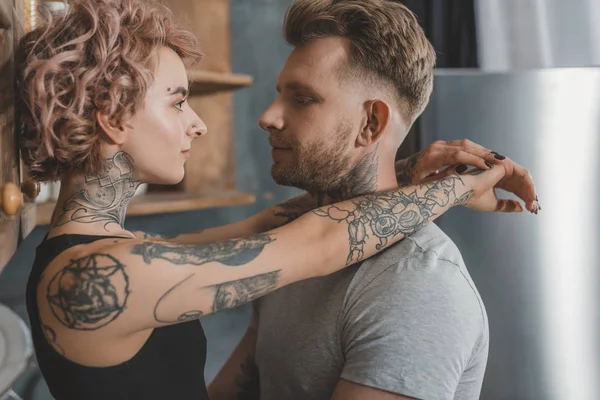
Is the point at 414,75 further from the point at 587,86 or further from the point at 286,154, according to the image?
the point at 587,86

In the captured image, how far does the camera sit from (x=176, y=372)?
3.28ft

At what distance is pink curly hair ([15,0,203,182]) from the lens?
907mm

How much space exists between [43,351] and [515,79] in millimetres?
1311

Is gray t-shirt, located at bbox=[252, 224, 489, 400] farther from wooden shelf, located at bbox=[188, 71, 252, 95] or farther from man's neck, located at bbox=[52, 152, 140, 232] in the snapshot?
wooden shelf, located at bbox=[188, 71, 252, 95]

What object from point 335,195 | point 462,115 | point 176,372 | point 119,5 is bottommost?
point 176,372

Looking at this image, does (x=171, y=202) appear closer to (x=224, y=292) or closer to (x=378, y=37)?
(x=378, y=37)

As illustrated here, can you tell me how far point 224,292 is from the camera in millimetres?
909

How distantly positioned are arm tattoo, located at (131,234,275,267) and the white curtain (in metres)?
1.43

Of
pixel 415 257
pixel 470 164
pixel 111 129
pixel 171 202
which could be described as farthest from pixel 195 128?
pixel 171 202

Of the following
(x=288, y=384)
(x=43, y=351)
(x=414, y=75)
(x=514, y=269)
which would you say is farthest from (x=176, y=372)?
(x=514, y=269)

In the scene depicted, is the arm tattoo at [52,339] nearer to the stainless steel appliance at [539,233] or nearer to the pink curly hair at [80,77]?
the pink curly hair at [80,77]

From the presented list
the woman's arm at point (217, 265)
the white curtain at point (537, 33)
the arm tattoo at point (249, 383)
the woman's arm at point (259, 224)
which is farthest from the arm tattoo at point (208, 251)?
the white curtain at point (537, 33)

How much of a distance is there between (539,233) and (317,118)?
0.73 meters

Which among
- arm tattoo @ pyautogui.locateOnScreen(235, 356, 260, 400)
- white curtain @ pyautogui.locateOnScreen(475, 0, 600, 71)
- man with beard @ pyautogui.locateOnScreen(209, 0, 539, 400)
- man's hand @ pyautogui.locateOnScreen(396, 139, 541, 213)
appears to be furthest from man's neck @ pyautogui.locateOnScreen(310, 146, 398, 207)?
white curtain @ pyautogui.locateOnScreen(475, 0, 600, 71)
